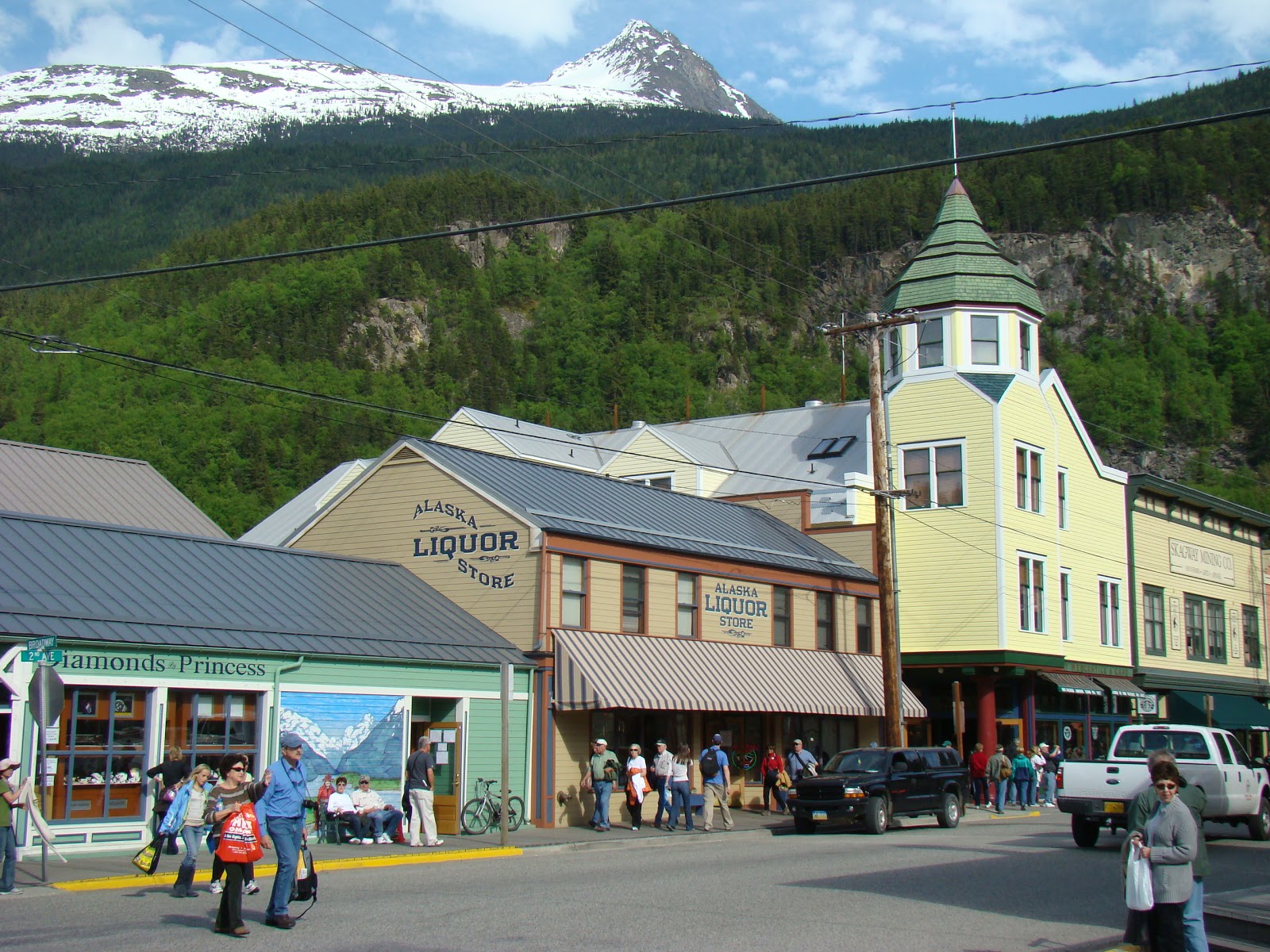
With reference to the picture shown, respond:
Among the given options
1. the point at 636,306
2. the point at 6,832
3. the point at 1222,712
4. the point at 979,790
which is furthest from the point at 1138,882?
the point at 636,306

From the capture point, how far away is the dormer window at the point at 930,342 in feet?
136

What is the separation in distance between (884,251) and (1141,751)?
479ft

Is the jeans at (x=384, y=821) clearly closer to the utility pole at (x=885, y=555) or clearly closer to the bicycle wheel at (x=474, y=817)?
the bicycle wheel at (x=474, y=817)

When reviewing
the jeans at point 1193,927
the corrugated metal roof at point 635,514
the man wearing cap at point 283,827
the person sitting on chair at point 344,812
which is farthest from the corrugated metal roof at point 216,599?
the jeans at point 1193,927

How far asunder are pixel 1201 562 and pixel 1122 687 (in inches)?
400

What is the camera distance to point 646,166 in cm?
17425

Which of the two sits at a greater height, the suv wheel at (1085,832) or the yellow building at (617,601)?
the yellow building at (617,601)

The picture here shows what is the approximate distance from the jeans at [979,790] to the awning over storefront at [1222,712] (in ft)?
55.4

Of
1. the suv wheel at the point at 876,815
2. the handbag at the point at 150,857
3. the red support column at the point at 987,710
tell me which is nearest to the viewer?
the handbag at the point at 150,857

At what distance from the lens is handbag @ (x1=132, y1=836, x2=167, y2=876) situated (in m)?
16.5

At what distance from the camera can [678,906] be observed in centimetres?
1429

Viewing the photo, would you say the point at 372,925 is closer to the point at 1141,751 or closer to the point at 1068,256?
the point at 1141,751

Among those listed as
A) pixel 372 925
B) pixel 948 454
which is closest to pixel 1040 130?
pixel 948 454

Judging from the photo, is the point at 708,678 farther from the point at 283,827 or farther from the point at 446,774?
the point at 283,827
